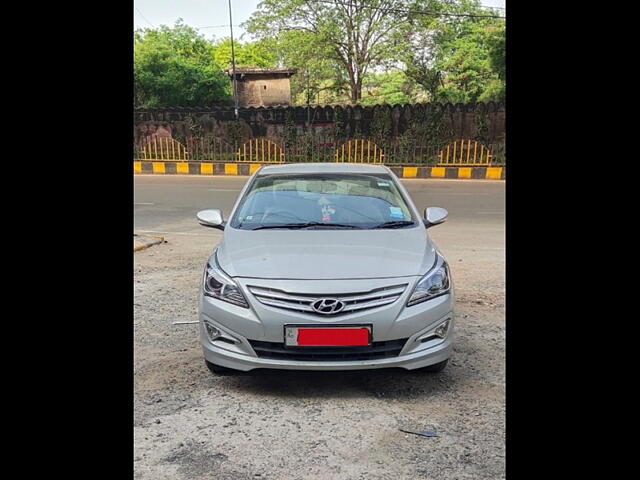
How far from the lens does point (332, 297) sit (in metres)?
3.07

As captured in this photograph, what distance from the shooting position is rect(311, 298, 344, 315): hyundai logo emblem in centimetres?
304

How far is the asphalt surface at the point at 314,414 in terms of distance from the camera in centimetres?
253

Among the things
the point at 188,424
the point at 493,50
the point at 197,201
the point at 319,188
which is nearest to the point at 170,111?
the point at 197,201

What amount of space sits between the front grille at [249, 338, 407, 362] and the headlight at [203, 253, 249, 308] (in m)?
→ 0.26

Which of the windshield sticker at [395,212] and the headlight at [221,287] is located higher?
the windshield sticker at [395,212]

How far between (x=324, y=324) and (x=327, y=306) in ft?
0.33

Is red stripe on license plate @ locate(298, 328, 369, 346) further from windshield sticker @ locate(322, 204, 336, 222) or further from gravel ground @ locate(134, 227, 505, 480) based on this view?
windshield sticker @ locate(322, 204, 336, 222)

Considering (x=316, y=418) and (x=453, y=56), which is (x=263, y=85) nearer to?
(x=453, y=56)

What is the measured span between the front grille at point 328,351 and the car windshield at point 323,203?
1093 mm

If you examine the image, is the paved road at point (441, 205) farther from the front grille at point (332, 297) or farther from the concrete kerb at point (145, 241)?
the front grille at point (332, 297)

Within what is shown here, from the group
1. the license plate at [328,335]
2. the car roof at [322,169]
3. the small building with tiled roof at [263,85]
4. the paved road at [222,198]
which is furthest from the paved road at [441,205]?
the small building with tiled roof at [263,85]

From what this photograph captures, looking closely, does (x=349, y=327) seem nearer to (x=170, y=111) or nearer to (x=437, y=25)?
(x=170, y=111)

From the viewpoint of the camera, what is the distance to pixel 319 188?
4434 mm
